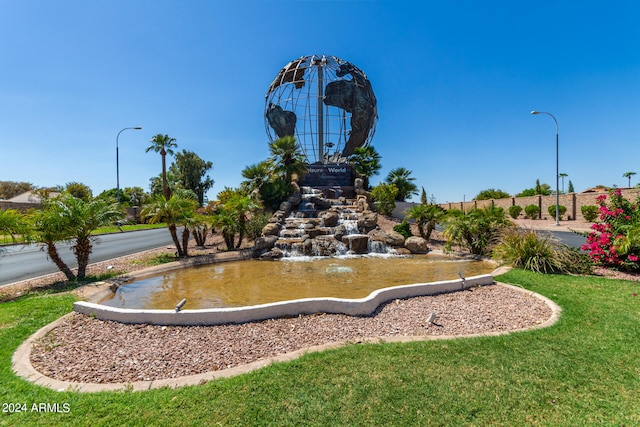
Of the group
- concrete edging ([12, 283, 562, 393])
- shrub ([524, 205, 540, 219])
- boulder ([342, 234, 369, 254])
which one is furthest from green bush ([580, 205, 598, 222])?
concrete edging ([12, 283, 562, 393])

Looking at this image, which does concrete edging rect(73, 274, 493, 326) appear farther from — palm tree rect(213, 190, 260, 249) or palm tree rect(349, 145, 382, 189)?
palm tree rect(349, 145, 382, 189)

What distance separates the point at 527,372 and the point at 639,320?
3134 millimetres

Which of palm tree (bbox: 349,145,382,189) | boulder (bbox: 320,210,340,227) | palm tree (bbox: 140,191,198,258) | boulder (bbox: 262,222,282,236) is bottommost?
boulder (bbox: 262,222,282,236)

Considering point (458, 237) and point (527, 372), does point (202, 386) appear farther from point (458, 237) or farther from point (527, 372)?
point (458, 237)

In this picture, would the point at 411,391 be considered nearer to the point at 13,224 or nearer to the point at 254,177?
the point at 13,224

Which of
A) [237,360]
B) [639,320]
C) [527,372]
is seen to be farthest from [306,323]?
[639,320]

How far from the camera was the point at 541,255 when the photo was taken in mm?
8453

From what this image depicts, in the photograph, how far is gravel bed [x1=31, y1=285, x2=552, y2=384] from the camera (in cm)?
368

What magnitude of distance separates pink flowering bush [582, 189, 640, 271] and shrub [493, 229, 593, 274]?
527 mm

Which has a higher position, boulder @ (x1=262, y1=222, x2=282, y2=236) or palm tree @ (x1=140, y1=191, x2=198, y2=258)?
palm tree @ (x1=140, y1=191, x2=198, y2=258)

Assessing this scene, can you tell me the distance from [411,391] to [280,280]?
5904mm

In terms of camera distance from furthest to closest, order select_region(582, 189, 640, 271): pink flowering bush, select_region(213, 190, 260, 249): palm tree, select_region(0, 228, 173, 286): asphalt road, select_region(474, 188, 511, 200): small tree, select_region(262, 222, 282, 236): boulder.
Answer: select_region(474, 188, 511, 200): small tree, select_region(262, 222, 282, 236): boulder, select_region(213, 190, 260, 249): palm tree, select_region(0, 228, 173, 286): asphalt road, select_region(582, 189, 640, 271): pink flowering bush

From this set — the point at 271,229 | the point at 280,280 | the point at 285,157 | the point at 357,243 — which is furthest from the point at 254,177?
the point at 280,280

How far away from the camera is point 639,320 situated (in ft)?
15.2
